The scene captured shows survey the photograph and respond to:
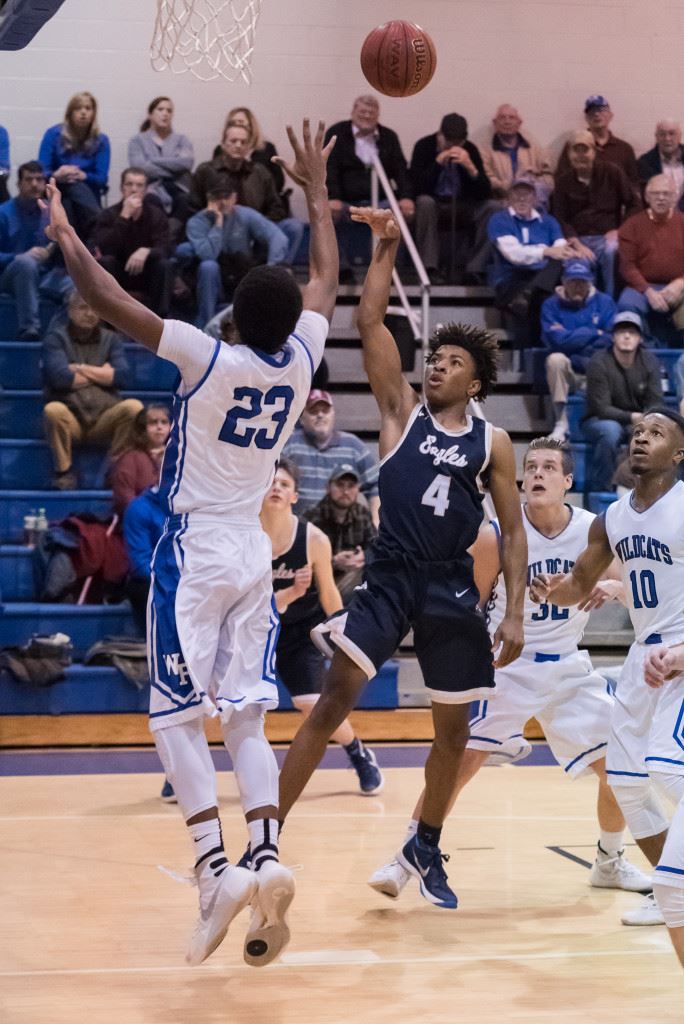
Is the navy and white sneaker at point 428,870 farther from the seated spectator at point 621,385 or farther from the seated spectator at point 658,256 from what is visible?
the seated spectator at point 658,256

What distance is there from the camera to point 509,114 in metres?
12.9

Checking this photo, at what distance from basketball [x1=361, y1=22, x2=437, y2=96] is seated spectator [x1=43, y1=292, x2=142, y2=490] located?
14.5 feet

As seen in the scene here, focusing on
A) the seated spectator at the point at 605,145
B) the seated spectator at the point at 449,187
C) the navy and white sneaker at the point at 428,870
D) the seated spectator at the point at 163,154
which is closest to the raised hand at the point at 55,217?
the navy and white sneaker at the point at 428,870

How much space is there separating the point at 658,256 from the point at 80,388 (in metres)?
5.28

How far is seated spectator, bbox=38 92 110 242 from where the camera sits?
11406mm

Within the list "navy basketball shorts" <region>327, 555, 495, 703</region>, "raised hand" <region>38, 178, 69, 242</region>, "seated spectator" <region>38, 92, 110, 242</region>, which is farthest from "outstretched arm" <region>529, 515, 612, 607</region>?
"seated spectator" <region>38, 92, 110, 242</region>

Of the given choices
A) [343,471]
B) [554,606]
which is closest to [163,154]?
[343,471]

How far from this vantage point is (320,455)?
9836mm

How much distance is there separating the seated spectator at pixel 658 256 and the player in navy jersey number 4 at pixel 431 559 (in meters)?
7.32

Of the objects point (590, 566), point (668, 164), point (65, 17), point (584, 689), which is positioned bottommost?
point (584, 689)

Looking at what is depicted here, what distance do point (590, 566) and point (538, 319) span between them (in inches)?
303

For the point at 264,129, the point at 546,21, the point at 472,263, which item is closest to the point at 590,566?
the point at 472,263

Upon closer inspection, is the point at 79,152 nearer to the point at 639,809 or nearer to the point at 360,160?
the point at 360,160

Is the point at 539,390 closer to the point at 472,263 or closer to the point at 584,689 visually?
the point at 472,263
